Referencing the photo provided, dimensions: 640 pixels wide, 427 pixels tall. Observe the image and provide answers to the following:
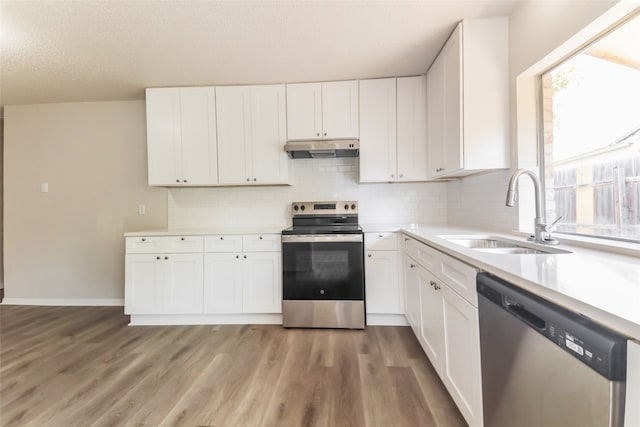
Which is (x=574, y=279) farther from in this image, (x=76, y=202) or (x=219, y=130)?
(x=76, y=202)

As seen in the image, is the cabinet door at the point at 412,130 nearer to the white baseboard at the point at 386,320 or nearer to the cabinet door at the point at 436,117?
the cabinet door at the point at 436,117

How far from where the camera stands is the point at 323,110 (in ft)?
8.92

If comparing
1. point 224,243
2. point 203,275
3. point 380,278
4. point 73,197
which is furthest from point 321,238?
point 73,197

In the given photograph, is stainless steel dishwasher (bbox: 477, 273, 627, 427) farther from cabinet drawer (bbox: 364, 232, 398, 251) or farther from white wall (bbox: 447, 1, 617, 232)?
cabinet drawer (bbox: 364, 232, 398, 251)

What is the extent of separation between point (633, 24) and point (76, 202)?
4.77 meters

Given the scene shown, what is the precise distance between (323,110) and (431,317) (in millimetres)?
2088

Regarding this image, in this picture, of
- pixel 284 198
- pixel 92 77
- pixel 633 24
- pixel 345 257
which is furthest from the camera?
pixel 284 198

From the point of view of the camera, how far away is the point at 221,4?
1688 millimetres

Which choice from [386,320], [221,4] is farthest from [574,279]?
[221,4]

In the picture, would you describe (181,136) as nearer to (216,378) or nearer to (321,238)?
(321,238)

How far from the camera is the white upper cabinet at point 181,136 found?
2.78 metres

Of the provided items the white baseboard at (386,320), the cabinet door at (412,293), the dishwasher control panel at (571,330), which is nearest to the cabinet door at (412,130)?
the cabinet door at (412,293)

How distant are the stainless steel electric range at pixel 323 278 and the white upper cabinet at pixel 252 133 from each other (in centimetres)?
78

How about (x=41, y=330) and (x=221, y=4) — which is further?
(x=41, y=330)
